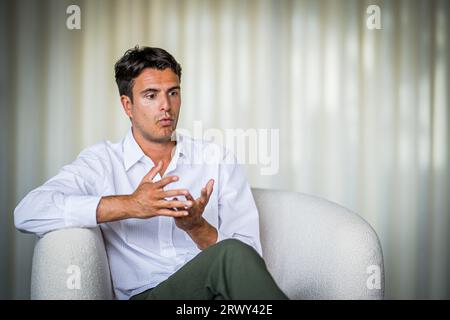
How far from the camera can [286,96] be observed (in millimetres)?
3424

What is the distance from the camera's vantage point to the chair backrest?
5.77 ft

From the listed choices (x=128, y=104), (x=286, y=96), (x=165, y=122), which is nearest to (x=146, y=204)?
(x=165, y=122)

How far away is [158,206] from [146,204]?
4cm

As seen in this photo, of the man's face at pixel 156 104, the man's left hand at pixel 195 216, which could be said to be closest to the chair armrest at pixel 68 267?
the man's left hand at pixel 195 216

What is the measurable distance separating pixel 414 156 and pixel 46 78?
2253mm

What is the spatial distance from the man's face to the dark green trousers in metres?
0.58

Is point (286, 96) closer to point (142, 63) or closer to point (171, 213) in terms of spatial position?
point (142, 63)

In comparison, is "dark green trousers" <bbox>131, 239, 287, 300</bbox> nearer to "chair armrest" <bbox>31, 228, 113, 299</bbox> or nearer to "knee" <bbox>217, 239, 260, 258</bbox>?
"knee" <bbox>217, 239, 260, 258</bbox>

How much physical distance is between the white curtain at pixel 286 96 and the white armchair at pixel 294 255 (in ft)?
4.03

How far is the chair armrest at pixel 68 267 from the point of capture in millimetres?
1595

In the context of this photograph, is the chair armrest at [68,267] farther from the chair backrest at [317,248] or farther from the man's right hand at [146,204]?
the chair backrest at [317,248]

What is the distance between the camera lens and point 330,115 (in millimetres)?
3445

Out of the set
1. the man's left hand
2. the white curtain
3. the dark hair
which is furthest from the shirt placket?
the white curtain
